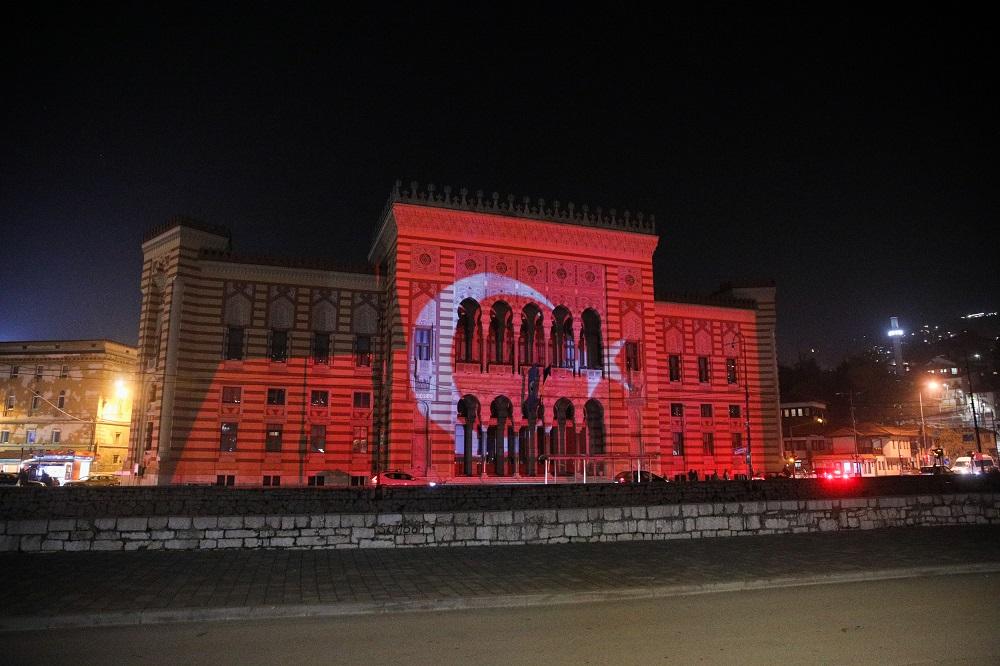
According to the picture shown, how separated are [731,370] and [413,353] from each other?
25.4m

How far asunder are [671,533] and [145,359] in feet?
112

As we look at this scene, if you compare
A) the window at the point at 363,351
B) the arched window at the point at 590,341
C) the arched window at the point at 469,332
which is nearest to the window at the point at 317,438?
the window at the point at 363,351

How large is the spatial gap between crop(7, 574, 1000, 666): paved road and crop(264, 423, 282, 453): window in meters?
30.3

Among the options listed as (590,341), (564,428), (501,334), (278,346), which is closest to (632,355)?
(590,341)

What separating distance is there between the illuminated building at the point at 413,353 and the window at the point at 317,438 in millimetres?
83

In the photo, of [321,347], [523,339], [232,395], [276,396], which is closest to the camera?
[232,395]

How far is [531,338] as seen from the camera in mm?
41094

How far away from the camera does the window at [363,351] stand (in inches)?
1623

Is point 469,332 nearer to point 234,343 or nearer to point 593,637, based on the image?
point 234,343

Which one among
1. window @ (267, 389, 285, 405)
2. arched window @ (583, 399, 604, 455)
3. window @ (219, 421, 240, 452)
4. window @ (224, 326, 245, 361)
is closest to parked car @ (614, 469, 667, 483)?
arched window @ (583, 399, 604, 455)

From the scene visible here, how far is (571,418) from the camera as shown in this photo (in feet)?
137

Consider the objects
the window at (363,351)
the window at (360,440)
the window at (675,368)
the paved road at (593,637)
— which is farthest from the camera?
the window at (675,368)

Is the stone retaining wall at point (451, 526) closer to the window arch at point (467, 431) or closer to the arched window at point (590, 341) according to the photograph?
the window arch at point (467, 431)

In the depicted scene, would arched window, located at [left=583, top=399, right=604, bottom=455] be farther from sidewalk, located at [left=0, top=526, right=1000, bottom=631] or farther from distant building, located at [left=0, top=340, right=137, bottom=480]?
distant building, located at [left=0, top=340, right=137, bottom=480]
